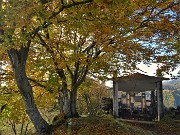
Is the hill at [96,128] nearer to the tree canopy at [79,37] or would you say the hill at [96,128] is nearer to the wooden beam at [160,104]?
the tree canopy at [79,37]

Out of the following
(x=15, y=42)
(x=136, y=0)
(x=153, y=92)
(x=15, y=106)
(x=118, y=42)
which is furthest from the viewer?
(x=153, y=92)

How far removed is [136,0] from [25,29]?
16.3 ft

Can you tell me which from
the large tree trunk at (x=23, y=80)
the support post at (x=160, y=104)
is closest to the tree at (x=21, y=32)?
A: the large tree trunk at (x=23, y=80)

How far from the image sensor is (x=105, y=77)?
1588 centimetres

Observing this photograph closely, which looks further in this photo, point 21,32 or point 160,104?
point 160,104

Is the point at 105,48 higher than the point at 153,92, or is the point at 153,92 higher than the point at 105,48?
the point at 105,48

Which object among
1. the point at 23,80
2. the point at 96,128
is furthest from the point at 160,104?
the point at 23,80

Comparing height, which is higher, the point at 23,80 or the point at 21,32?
the point at 21,32

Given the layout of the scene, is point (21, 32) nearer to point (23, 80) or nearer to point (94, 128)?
point (23, 80)

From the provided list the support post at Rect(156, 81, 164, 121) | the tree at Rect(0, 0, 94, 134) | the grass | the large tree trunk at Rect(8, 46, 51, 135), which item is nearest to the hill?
the grass

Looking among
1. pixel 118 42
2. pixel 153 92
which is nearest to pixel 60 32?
pixel 118 42

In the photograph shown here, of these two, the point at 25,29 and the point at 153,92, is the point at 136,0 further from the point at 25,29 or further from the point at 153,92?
the point at 153,92

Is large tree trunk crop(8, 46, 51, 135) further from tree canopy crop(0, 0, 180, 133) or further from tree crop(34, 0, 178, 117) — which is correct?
tree crop(34, 0, 178, 117)

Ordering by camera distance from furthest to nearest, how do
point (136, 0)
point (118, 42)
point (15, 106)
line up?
point (15, 106) → point (118, 42) → point (136, 0)
